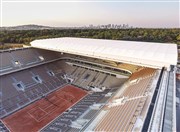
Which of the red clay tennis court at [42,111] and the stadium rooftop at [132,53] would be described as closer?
the stadium rooftop at [132,53]

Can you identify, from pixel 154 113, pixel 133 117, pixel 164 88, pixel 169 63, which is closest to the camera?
pixel 154 113

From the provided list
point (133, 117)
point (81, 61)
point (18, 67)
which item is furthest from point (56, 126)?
point (81, 61)

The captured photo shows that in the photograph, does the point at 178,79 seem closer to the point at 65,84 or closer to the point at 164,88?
the point at 164,88

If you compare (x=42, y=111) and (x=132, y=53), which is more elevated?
(x=132, y=53)

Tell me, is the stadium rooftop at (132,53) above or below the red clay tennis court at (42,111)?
above

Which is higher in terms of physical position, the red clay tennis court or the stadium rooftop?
the stadium rooftop

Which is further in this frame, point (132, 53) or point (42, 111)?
point (42, 111)

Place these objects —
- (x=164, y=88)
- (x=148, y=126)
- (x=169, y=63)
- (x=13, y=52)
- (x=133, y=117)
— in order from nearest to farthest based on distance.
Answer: (x=148, y=126), (x=133, y=117), (x=164, y=88), (x=169, y=63), (x=13, y=52)

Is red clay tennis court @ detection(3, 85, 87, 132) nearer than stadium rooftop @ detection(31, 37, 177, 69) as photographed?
No
